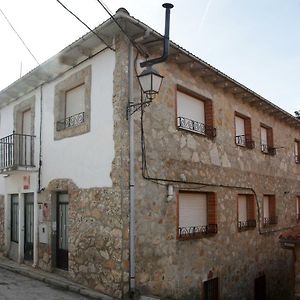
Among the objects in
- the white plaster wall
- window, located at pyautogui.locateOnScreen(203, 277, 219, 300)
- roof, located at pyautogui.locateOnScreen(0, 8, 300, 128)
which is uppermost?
roof, located at pyautogui.locateOnScreen(0, 8, 300, 128)

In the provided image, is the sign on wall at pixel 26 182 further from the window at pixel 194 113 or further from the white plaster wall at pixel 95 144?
the window at pixel 194 113

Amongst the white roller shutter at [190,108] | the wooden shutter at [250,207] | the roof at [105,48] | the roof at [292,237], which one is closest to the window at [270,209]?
the wooden shutter at [250,207]

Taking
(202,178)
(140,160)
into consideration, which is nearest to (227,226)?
(202,178)

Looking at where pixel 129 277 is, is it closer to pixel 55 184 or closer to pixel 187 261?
pixel 187 261

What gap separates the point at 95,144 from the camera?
331 inches

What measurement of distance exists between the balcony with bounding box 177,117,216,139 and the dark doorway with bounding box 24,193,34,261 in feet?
15.5

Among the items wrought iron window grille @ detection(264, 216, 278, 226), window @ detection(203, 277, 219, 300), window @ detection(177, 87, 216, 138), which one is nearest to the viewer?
window @ detection(177, 87, 216, 138)

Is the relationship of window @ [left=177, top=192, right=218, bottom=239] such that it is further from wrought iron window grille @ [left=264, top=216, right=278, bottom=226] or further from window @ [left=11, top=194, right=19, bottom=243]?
window @ [left=11, top=194, right=19, bottom=243]

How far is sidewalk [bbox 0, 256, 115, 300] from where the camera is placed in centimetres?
773

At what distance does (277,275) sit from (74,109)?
946 centimetres

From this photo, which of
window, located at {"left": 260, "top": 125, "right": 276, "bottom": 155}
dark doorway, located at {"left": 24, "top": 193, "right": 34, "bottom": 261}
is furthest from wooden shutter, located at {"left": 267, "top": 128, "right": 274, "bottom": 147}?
dark doorway, located at {"left": 24, "top": 193, "right": 34, "bottom": 261}

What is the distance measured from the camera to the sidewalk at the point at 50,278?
25.4 ft

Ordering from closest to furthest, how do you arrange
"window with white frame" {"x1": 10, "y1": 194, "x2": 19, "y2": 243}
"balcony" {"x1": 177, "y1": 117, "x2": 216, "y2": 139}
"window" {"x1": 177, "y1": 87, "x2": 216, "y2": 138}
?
1. "balcony" {"x1": 177, "y1": 117, "x2": 216, "y2": 139}
2. "window" {"x1": 177, "y1": 87, "x2": 216, "y2": 138}
3. "window with white frame" {"x1": 10, "y1": 194, "x2": 19, "y2": 243}

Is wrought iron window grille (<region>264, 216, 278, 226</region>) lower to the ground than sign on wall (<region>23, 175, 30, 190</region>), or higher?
lower
